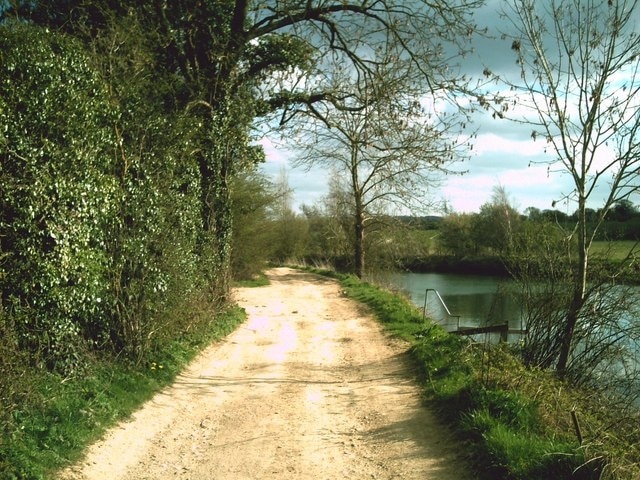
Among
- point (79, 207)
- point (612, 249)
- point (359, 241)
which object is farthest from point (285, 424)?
point (359, 241)

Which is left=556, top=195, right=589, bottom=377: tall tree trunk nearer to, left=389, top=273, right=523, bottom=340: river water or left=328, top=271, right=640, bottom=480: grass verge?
left=328, top=271, right=640, bottom=480: grass verge

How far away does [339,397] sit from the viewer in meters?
8.44

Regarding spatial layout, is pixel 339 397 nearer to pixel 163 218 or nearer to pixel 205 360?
pixel 205 360

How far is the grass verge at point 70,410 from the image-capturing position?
522cm

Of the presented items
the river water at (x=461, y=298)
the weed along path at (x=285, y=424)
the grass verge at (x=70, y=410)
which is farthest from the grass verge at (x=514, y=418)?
the grass verge at (x=70, y=410)

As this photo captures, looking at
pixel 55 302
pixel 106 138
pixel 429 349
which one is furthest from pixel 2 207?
pixel 429 349

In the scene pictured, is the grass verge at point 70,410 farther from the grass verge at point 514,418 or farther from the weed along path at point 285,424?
the grass verge at point 514,418

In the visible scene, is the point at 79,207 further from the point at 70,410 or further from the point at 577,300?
the point at 577,300

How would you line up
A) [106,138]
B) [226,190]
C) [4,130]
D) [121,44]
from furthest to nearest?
[226,190]
[121,44]
[106,138]
[4,130]

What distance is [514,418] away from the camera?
6465mm

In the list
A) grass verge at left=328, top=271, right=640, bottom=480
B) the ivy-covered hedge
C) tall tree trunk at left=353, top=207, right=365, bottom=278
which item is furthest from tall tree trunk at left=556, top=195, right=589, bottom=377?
tall tree trunk at left=353, top=207, right=365, bottom=278

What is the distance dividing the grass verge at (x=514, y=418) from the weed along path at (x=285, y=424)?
0.33m

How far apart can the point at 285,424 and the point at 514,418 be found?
2791 mm

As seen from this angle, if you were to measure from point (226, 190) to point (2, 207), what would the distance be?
8.81 meters
